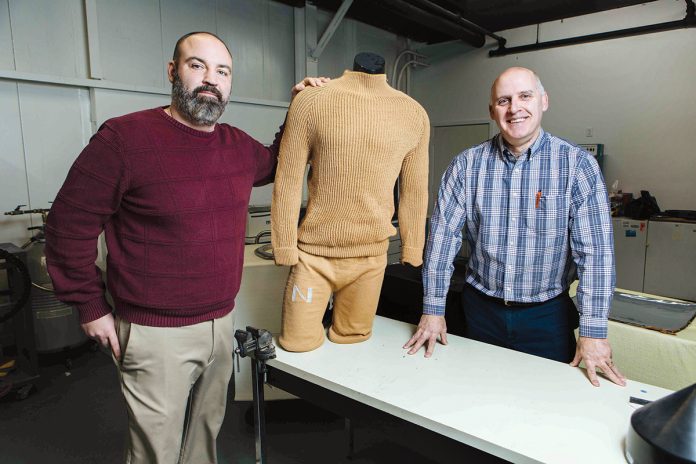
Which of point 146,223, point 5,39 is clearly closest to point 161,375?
point 146,223

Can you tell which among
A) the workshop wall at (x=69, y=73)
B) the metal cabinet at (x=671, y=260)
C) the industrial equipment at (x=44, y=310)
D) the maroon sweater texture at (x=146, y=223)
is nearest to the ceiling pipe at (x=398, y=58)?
the workshop wall at (x=69, y=73)

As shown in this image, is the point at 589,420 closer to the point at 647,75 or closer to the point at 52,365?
the point at 52,365

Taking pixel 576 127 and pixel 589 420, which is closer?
pixel 589 420

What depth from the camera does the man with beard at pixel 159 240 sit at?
1178 millimetres

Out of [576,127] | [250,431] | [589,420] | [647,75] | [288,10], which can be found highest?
[288,10]

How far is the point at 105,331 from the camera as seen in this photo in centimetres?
125

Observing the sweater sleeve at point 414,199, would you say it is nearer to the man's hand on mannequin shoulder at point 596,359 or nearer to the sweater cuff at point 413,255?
the sweater cuff at point 413,255

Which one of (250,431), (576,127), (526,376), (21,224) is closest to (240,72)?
(21,224)

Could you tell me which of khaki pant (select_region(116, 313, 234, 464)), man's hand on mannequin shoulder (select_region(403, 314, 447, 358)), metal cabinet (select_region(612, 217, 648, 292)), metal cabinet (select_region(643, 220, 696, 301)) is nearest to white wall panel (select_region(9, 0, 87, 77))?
khaki pant (select_region(116, 313, 234, 464))

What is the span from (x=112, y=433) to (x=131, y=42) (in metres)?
2.87

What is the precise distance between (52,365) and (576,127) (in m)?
5.39

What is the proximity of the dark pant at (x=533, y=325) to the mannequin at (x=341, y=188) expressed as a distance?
40 cm

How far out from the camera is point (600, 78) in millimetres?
4875

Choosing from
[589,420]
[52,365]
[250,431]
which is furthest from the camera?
[52,365]
